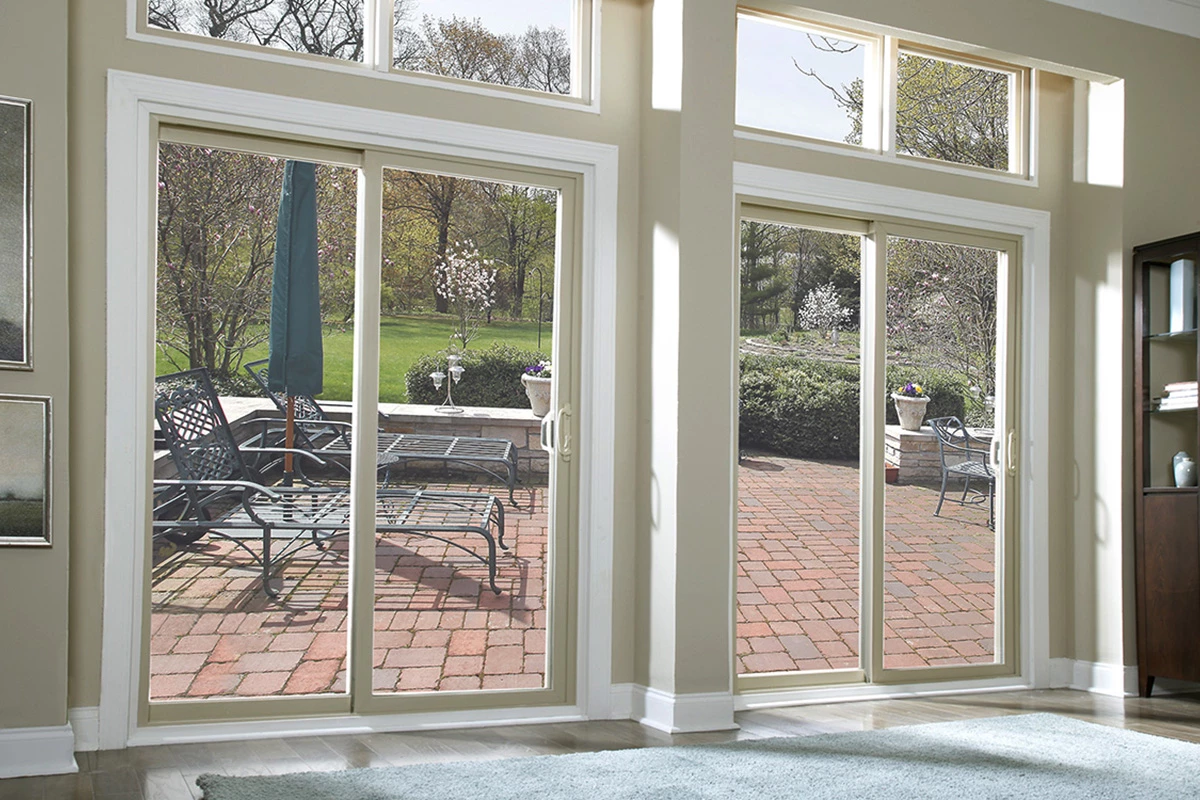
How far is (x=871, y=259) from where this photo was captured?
459cm

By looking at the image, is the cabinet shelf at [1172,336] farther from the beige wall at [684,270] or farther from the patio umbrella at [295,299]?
the patio umbrella at [295,299]

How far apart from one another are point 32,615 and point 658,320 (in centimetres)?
235

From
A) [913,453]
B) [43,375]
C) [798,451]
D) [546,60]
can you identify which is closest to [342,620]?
[43,375]

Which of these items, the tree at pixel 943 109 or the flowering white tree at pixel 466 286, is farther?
the tree at pixel 943 109

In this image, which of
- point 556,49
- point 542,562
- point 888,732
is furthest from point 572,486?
point 556,49

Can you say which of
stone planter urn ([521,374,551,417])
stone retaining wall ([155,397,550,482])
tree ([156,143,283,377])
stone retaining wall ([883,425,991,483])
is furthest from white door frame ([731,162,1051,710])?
tree ([156,143,283,377])

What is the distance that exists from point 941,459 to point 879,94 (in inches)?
66.3

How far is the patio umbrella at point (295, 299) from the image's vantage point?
12.0ft

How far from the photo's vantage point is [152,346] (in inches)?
137

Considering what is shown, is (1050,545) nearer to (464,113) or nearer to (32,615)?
(464,113)

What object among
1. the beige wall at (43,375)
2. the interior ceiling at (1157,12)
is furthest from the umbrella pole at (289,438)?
the interior ceiling at (1157,12)

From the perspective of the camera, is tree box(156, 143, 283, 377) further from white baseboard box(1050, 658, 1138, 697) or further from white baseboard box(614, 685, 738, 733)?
white baseboard box(1050, 658, 1138, 697)

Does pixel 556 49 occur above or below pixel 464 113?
above

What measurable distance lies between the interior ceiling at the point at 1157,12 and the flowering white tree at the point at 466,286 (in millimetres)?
2986
